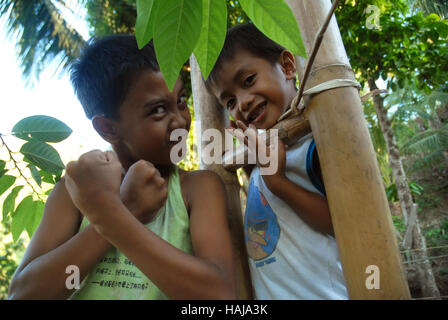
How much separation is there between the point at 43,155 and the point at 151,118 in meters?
0.27

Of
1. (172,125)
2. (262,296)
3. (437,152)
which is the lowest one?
(262,296)

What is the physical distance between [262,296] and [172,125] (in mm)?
522

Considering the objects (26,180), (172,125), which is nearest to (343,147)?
(172,125)

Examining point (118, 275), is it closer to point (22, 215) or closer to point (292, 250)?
point (22, 215)

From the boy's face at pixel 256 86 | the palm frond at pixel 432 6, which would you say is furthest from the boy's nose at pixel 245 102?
the palm frond at pixel 432 6

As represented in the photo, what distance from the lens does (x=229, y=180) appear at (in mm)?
990

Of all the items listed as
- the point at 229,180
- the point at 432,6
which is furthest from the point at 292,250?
the point at 432,6

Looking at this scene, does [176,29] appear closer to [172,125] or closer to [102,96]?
[172,125]

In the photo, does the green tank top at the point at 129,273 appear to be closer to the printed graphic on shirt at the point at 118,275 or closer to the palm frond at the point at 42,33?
the printed graphic on shirt at the point at 118,275

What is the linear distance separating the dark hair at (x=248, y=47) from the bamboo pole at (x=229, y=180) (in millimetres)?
87

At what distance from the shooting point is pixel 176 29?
0.39 meters

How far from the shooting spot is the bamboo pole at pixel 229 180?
893mm

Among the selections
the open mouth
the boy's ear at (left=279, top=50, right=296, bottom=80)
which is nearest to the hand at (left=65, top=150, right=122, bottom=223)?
the open mouth

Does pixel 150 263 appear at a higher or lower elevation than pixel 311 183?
lower
